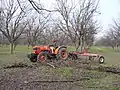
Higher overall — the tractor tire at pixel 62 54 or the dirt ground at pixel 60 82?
the tractor tire at pixel 62 54

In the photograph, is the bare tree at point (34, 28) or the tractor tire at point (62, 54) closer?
the tractor tire at point (62, 54)

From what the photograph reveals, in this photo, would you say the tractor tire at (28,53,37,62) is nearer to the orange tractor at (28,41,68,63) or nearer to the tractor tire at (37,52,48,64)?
the orange tractor at (28,41,68,63)

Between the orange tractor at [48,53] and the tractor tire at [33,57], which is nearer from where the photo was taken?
the orange tractor at [48,53]

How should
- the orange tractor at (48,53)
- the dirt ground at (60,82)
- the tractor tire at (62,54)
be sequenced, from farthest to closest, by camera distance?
the tractor tire at (62,54), the orange tractor at (48,53), the dirt ground at (60,82)

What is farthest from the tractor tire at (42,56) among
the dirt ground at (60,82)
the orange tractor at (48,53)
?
the dirt ground at (60,82)

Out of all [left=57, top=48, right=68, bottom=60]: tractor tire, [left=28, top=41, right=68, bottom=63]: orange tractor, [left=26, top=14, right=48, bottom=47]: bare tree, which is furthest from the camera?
[left=26, top=14, right=48, bottom=47]: bare tree

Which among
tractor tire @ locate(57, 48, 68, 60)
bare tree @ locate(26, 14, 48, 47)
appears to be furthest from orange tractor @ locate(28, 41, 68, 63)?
bare tree @ locate(26, 14, 48, 47)

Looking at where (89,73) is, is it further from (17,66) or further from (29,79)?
(17,66)

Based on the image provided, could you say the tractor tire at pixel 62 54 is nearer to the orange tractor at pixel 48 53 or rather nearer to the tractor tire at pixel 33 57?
the orange tractor at pixel 48 53

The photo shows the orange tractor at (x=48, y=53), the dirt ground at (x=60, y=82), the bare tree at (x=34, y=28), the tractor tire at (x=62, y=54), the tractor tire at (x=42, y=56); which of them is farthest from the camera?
the bare tree at (x=34, y=28)

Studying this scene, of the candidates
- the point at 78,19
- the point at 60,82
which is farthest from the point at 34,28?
the point at 60,82

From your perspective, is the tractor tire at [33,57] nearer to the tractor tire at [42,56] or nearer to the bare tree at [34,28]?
the tractor tire at [42,56]

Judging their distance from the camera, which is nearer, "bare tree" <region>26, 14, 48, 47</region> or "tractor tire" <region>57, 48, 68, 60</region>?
"tractor tire" <region>57, 48, 68, 60</region>

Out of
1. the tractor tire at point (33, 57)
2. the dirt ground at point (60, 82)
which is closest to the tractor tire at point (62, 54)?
the tractor tire at point (33, 57)
